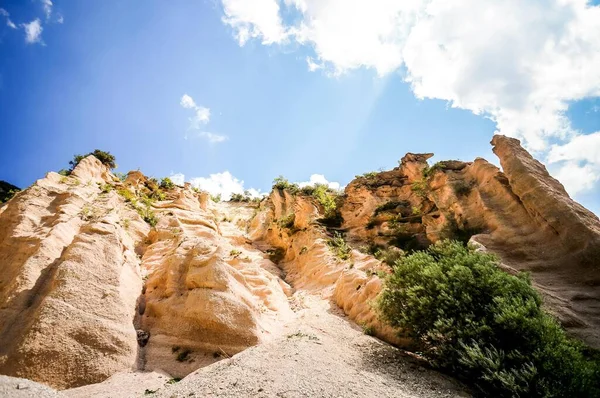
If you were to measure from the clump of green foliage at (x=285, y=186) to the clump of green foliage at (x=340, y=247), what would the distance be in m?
12.2

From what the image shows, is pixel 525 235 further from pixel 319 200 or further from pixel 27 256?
pixel 27 256

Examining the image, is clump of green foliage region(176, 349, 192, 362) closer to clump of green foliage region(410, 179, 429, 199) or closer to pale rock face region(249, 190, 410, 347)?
pale rock face region(249, 190, 410, 347)

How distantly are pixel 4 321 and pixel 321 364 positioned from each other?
1092 cm

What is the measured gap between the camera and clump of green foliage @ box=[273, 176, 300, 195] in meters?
38.3

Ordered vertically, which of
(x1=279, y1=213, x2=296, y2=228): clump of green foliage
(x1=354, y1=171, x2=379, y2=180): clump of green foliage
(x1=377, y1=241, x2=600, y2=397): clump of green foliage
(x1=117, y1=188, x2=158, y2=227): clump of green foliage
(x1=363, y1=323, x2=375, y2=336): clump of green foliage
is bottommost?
(x1=363, y1=323, x2=375, y2=336): clump of green foliage

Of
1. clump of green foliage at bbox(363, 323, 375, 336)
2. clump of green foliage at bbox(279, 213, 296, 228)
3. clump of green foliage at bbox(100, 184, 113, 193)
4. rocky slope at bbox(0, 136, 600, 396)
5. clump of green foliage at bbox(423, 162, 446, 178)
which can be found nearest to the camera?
rocky slope at bbox(0, 136, 600, 396)

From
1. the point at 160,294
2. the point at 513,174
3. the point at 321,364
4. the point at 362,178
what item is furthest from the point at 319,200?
the point at 321,364

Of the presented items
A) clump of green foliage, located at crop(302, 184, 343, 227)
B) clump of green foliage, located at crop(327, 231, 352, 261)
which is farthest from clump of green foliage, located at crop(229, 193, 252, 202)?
clump of green foliage, located at crop(327, 231, 352, 261)

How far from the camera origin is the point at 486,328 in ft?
32.0

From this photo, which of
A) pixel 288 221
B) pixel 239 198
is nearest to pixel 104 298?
pixel 288 221

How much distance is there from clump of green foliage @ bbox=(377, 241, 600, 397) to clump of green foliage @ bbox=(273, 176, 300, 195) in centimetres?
2561

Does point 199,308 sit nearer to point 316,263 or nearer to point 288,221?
point 316,263

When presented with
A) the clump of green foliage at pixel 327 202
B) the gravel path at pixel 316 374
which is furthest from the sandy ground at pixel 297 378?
the clump of green foliage at pixel 327 202

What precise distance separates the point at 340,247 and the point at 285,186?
693 inches
